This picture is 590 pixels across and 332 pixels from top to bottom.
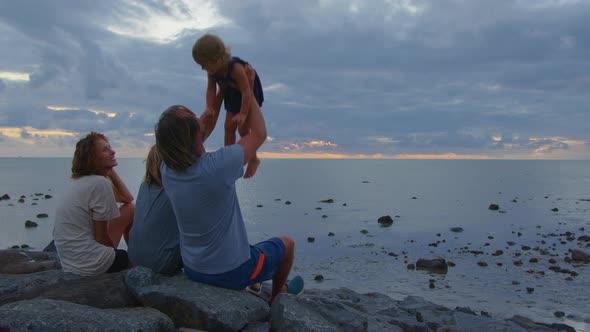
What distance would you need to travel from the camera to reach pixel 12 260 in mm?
10734

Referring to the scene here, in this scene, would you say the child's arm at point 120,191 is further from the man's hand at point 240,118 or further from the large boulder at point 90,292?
the man's hand at point 240,118

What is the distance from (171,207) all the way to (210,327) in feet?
4.99

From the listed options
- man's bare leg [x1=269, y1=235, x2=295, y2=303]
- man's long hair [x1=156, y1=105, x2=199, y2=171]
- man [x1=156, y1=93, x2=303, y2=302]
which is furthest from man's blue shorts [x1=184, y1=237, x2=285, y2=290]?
man's long hair [x1=156, y1=105, x2=199, y2=171]

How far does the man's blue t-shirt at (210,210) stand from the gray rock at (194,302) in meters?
0.29

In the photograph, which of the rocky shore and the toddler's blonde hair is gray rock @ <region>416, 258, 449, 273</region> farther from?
the toddler's blonde hair

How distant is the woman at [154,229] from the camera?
20.1ft

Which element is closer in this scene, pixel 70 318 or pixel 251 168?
pixel 70 318

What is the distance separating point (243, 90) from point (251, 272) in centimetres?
241

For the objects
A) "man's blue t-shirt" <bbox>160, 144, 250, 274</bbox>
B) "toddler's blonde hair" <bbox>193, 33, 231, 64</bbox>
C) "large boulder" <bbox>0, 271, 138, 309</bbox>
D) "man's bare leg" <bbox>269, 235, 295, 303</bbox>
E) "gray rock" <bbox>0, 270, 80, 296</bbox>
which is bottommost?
"gray rock" <bbox>0, 270, 80, 296</bbox>

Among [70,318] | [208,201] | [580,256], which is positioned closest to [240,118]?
[208,201]

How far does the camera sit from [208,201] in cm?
543

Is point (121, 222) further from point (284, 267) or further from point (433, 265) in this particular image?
point (433, 265)

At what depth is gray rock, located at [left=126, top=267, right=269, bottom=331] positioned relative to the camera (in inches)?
226

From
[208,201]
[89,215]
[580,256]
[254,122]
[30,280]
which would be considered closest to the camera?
[208,201]
